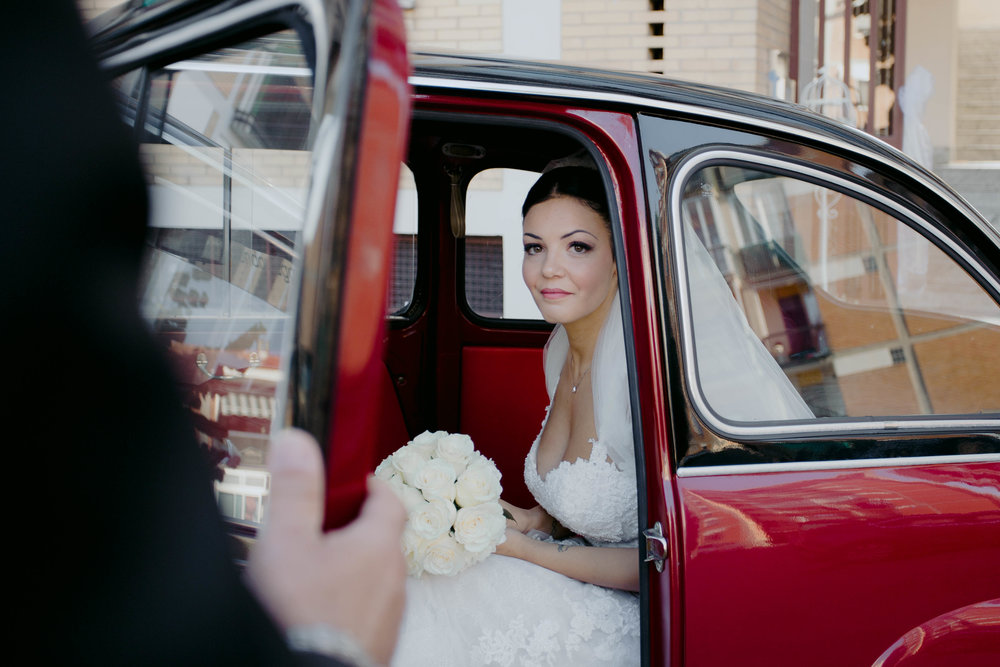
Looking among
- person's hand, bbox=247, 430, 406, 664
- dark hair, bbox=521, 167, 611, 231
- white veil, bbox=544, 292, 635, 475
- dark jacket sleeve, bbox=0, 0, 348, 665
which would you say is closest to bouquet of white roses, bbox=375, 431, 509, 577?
white veil, bbox=544, 292, 635, 475

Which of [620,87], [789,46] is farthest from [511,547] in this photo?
[789,46]

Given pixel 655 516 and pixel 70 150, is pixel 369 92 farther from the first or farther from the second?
pixel 655 516

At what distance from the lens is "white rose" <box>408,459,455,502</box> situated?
180 cm

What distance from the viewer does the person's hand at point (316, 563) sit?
2.04ft

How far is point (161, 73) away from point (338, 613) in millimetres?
770

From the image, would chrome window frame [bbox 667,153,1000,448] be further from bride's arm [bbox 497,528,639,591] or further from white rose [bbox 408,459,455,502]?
white rose [bbox 408,459,455,502]

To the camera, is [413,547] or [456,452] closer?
[413,547]

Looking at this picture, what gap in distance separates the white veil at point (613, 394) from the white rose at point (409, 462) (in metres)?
0.47

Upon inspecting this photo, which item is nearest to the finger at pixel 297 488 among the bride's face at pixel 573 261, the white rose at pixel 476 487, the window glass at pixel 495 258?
the white rose at pixel 476 487

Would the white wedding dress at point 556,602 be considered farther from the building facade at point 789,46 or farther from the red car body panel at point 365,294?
the building facade at point 789,46

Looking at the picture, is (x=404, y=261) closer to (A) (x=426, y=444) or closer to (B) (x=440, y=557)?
(A) (x=426, y=444)

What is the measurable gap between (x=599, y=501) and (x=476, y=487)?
0.32 m

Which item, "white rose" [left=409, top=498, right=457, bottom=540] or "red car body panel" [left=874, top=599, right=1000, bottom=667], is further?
"white rose" [left=409, top=498, right=457, bottom=540]

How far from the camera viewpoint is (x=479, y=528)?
1.77 meters
